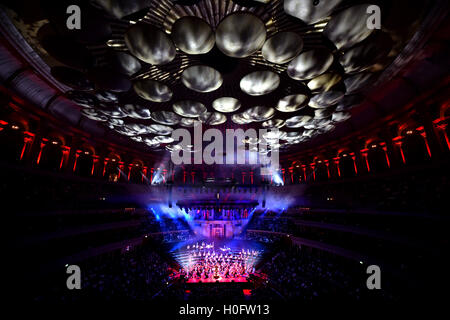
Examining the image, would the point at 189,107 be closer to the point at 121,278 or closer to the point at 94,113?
the point at 94,113

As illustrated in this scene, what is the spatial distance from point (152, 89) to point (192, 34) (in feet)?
9.06

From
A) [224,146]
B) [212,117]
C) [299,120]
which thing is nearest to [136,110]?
[212,117]

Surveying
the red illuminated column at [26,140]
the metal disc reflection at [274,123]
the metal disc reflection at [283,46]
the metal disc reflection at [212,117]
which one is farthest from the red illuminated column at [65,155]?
the metal disc reflection at [283,46]

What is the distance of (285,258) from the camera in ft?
69.5

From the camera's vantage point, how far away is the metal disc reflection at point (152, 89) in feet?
21.7

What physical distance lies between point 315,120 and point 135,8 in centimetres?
922

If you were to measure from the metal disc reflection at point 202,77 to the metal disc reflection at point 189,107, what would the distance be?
1064mm

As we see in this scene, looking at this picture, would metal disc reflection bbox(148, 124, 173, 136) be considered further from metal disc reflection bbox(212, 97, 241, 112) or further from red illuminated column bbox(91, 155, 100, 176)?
red illuminated column bbox(91, 155, 100, 176)

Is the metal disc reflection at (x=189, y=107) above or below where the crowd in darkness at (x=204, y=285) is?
above

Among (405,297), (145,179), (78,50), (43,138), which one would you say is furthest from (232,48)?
(145,179)

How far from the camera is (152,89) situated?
269 inches

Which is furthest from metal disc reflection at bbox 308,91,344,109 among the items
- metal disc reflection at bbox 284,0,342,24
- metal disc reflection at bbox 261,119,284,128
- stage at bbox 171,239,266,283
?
stage at bbox 171,239,266,283

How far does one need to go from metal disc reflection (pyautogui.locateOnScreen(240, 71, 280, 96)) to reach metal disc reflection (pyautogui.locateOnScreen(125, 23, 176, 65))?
2519 millimetres

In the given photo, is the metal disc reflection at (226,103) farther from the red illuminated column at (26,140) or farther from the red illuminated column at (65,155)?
the red illuminated column at (65,155)
